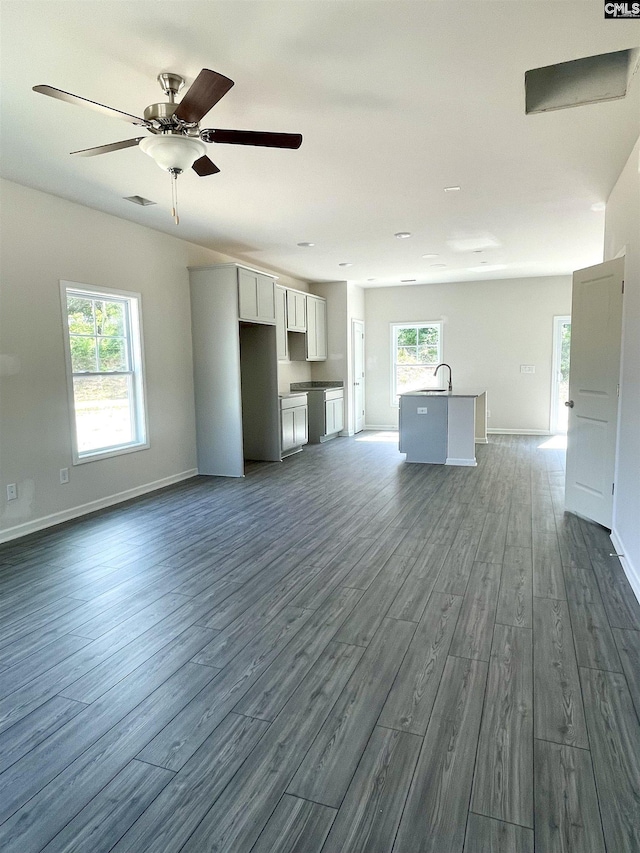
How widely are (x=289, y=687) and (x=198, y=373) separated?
4.51m

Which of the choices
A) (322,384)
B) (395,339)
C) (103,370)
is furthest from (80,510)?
(395,339)

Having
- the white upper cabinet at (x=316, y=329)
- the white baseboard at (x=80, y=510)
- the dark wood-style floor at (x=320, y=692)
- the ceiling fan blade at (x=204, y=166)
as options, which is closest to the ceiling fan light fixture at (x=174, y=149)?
the ceiling fan blade at (x=204, y=166)

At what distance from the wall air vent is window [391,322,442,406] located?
20.0 ft

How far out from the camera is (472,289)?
9.24m

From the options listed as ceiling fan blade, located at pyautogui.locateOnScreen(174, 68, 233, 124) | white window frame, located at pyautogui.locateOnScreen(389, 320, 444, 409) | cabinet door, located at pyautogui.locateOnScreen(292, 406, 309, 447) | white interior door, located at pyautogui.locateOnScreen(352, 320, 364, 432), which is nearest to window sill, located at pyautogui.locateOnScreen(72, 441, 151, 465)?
cabinet door, located at pyautogui.locateOnScreen(292, 406, 309, 447)

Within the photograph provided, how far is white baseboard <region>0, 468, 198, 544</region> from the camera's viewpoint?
3996mm

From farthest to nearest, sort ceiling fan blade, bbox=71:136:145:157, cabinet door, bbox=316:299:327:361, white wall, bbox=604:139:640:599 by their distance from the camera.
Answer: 1. cabinet door, bbox=316:299:327:361
2. white wall, bbox=604:139:640:599
3. ceiling fan blade, bbox=71:136:145:157

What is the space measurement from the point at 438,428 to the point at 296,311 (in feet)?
9.59

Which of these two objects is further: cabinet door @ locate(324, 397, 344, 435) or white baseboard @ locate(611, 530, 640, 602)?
cabinet door @ locate(324, 397, 344, 435)

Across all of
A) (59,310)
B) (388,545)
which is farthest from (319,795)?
(59,310)

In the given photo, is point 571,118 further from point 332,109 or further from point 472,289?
point 472,289

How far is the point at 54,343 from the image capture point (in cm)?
427

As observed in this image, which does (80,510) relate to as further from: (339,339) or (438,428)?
(339,339)

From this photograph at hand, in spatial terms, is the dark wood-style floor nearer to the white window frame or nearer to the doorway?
the doorway
